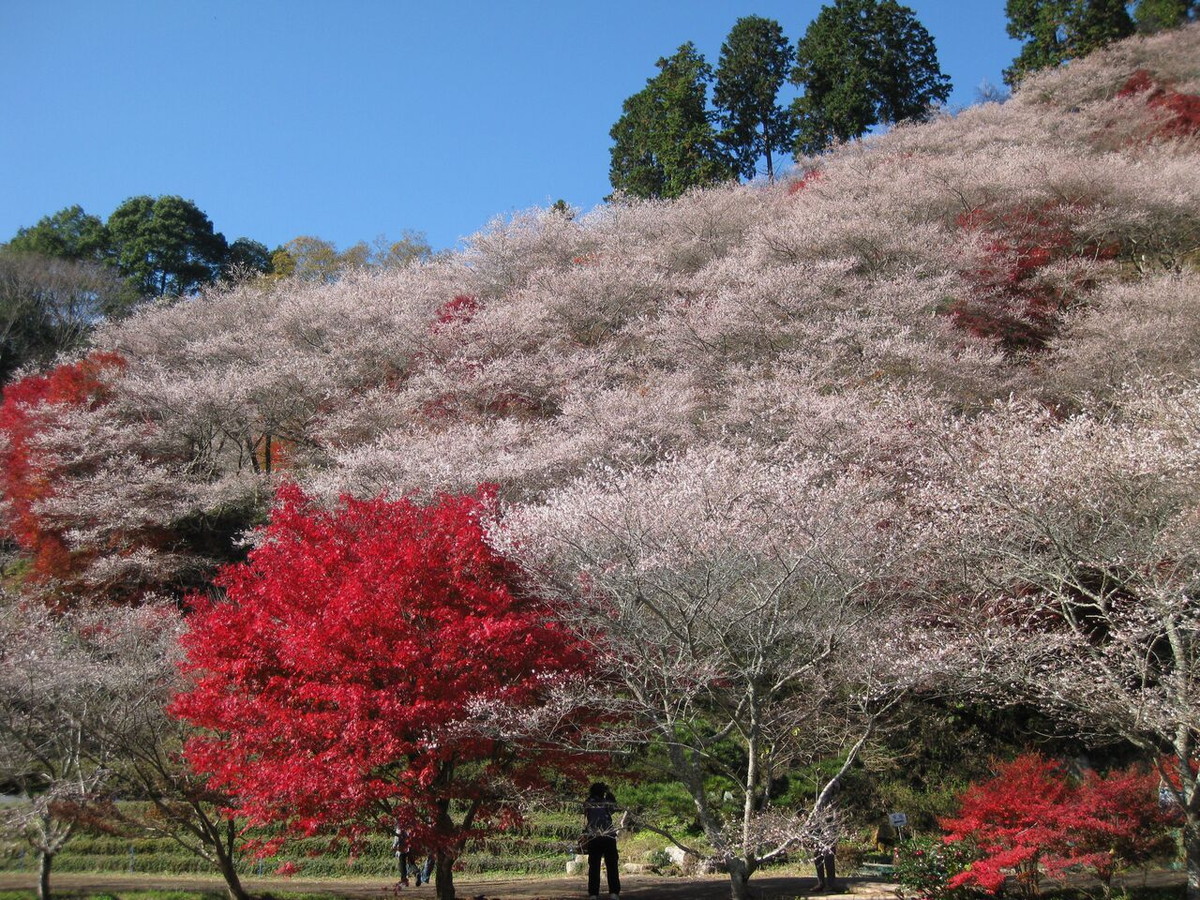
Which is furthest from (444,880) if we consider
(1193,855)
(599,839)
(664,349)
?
(664,349)

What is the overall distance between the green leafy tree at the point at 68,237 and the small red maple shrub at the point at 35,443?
1567cm

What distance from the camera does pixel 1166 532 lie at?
27.0 ft

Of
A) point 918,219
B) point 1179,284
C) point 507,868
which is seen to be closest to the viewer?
point 507,868

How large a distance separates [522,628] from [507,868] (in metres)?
5.28

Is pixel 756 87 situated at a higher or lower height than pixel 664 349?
higher

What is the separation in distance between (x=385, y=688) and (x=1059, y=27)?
3776 cm

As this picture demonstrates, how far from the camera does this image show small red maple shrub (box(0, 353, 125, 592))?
59.5 feet

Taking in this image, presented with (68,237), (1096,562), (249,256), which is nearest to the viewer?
(1096,562)

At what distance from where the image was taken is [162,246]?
36812 mm

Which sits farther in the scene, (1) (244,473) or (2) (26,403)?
(2) (26,403)

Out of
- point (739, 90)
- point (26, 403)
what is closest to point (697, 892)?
point (26, 403)

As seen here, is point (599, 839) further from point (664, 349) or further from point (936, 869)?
point (664, 349)

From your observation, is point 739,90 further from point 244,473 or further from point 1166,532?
point 1166,532

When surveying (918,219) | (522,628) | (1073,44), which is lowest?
(522,628)
